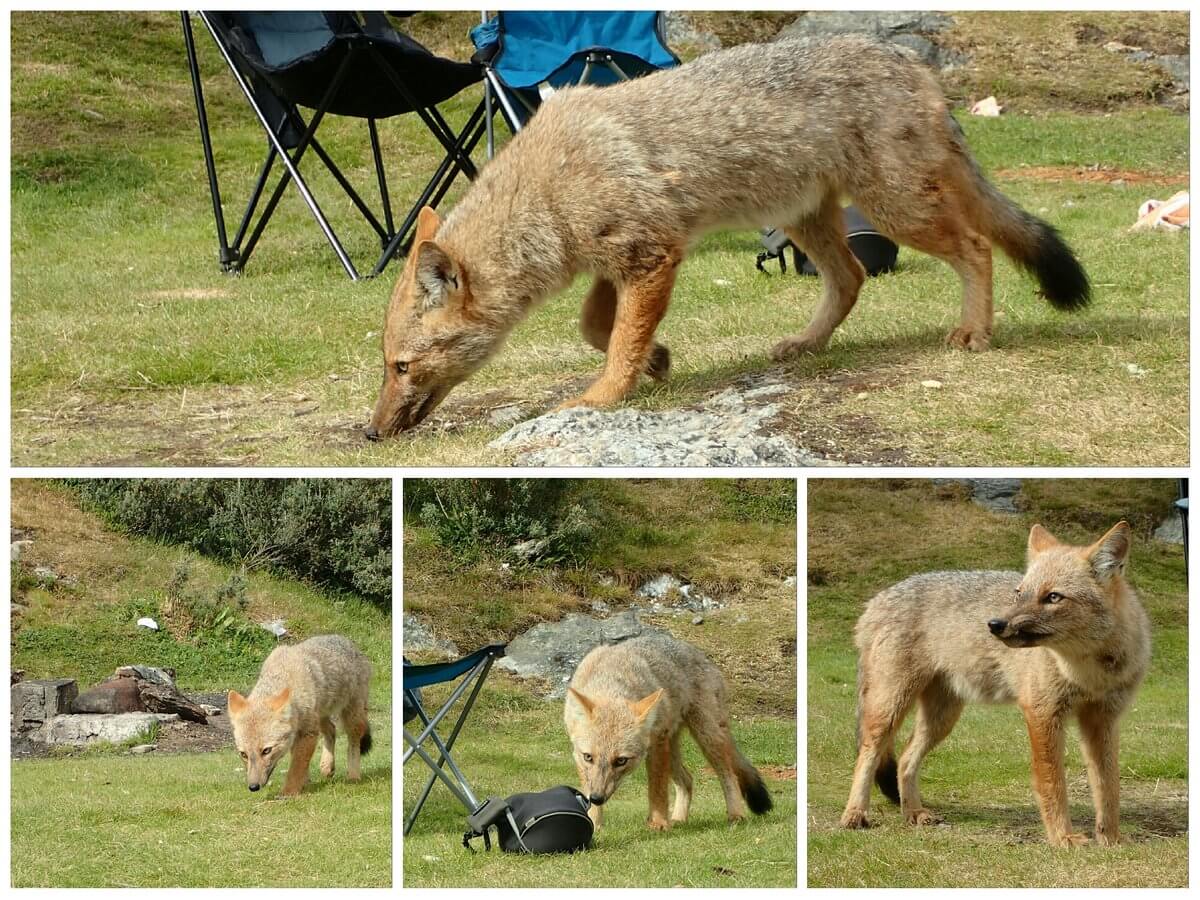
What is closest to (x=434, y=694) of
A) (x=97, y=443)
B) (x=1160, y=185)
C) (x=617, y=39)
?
(x=97, y=443)

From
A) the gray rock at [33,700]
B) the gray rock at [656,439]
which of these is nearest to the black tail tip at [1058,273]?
the gray rock at [656,439]

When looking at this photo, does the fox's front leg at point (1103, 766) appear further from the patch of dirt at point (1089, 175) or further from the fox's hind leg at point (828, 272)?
the patch of dirt at point (1089, 175)

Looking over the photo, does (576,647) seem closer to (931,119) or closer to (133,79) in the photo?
(931,119)

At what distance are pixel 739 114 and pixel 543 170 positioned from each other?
1.02 metres

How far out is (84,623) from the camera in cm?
532

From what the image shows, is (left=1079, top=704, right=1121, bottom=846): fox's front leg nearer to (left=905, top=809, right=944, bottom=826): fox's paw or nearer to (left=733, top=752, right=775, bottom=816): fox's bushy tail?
(left=905, top=809, right=944, bottom=826): fox's paw

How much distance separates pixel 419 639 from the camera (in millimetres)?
Answer: 5102

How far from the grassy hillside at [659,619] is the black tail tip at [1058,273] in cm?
322

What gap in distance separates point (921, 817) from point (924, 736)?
369mm

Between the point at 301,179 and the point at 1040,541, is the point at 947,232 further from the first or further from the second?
the point at 301,179

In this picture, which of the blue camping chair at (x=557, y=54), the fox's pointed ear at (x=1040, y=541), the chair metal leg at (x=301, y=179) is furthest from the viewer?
the blue camping chair at (x=557, y=54)

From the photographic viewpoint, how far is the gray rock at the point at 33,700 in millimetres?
5332

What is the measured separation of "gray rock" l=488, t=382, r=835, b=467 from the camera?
5680 millimetres

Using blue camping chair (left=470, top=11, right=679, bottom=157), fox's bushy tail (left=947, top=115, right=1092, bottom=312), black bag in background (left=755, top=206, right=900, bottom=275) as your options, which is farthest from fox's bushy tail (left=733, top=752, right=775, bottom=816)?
blue camping chair (left=470, top=11, right=679, bottom=157)
